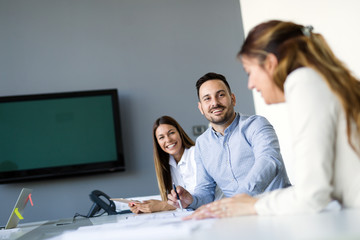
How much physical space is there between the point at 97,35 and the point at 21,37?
32.6 inches

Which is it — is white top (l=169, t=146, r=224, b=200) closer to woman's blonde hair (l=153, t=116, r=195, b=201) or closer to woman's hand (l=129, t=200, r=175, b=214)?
woman's blonde hair (l=153, t=116, r=195, b=201)

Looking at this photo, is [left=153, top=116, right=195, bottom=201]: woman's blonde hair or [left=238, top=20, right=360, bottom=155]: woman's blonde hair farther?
[left=153, top=116, right=195, bottom=201]: woman's blonde hair

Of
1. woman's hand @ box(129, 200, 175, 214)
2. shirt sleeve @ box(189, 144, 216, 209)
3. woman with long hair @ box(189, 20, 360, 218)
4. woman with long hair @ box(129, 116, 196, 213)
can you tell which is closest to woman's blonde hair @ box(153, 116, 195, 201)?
woman with long hair @ box(129, 116, 196, 213)

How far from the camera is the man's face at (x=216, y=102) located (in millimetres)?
2484

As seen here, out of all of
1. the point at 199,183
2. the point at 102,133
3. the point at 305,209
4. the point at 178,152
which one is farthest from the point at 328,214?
the point at 102,133

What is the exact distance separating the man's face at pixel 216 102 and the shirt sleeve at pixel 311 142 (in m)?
1.48

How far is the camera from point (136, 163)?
15.4ft

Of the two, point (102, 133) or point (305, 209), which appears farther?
point (102, 133)

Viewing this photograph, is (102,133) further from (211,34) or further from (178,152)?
(211,34)

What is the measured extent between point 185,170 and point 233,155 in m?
0.77

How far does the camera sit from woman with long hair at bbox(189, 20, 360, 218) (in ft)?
3.11

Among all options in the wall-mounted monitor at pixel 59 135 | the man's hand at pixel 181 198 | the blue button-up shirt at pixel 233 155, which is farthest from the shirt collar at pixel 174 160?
the wall-mounted monitor at pixel 59 135

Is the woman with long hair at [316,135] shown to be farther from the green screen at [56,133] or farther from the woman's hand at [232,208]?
the green screen at [56,133]

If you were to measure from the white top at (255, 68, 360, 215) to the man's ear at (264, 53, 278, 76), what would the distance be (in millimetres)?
120
